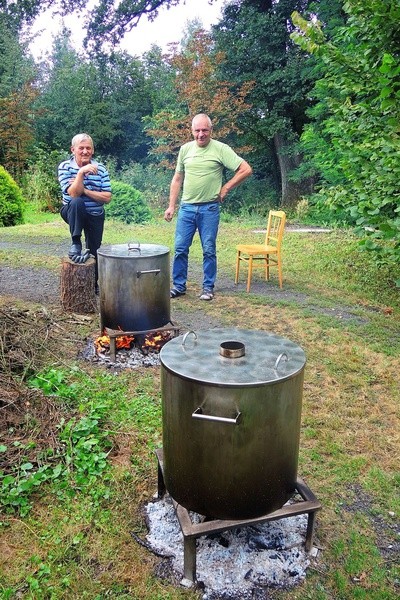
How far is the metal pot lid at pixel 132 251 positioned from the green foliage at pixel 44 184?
10.9 meters

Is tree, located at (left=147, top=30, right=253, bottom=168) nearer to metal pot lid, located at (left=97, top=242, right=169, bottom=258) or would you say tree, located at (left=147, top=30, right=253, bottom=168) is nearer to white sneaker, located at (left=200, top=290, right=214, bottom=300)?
white sneaker, located at (left=200, top=290, right=214, bottom=300)

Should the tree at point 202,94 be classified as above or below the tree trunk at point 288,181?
above

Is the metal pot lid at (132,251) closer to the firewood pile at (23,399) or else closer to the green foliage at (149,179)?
the firewood pile at (23,399)

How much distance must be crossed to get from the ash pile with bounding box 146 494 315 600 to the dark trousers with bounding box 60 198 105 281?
3180 millimetres

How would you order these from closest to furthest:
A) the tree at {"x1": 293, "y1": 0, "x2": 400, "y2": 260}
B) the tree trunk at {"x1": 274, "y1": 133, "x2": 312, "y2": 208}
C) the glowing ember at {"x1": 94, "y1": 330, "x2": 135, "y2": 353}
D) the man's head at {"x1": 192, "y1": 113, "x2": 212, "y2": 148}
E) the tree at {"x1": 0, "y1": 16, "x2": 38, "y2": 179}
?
the glowing ember at {"x1": 94, "y1": 330, "x2": 135, "y2": 353} → the tree at {"x1": 293, "y1": 0, "x2": 400, "y2": 260} → the man's head at {"x1": 192, "y1": 113, "x2": 212, "y2": 148} → the tree trunk at {"x1": 274, "y1": 133, "x2": 312, "y2": 208} → the tree at {"x1": 0, "y1": 16, "x2": 38, "y2": 179}

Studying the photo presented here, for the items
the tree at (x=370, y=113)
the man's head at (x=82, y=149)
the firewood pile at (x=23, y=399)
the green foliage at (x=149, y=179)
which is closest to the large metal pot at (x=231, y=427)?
the firewood pile at (x=23, y=399)

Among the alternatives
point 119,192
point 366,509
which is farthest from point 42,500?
point 119,192

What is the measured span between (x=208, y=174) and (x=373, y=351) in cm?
241

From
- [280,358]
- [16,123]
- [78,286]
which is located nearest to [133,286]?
[78,286]

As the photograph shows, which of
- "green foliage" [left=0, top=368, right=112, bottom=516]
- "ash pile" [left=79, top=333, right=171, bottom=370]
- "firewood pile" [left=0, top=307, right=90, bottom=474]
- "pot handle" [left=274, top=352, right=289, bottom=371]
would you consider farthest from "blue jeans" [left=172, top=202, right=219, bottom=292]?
"pot handle" [left=274, top=352, right=289, bottom=371]

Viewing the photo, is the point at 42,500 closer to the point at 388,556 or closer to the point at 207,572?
the point at 207,572

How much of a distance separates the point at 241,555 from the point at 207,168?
3906mm

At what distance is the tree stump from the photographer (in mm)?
4727

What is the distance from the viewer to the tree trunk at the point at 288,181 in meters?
14.2
